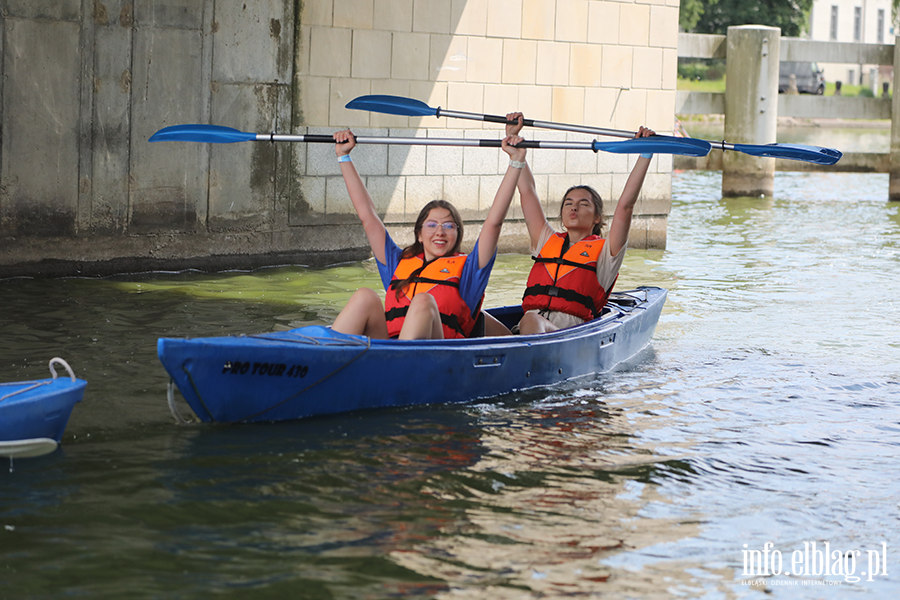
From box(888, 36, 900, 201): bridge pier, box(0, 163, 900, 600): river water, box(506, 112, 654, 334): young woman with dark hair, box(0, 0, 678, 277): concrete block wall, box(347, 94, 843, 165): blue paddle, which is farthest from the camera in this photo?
box(888, 36, 900, 201): bridge pier

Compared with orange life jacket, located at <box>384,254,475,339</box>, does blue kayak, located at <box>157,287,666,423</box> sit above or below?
below

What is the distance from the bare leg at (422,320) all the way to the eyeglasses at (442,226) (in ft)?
1.04

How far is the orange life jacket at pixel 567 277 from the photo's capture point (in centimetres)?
531

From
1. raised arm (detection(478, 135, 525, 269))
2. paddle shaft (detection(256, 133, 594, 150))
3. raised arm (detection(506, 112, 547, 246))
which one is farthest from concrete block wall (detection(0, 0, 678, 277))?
raised arm (detection(478, 135, 525, 269))

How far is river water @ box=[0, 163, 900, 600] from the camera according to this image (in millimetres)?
2885

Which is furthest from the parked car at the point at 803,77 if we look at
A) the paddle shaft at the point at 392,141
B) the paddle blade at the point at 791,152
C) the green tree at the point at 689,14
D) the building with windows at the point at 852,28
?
the paddle shaft at the point at 392,141

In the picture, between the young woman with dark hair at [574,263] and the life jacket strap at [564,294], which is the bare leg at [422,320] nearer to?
the young woman with dark hair at [574,263]

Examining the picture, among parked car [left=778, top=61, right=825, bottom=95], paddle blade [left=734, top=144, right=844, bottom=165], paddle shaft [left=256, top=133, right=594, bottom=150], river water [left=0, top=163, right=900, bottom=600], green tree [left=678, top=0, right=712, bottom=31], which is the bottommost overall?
river water [left=0, top=163, right=900, bottom=600]

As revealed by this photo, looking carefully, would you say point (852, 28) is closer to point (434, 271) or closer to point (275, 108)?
point (275, 108)

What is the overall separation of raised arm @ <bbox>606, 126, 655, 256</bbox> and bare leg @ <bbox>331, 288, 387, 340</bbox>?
4.13 ft

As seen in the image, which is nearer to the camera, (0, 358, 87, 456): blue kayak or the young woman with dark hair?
(0, 358, 87, 456): blue kayak

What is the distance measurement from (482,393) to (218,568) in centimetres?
200

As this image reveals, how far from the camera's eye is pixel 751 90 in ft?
46.7

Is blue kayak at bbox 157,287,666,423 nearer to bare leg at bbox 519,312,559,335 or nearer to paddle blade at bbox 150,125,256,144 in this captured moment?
bare leg at bbox 519,312,559,335
